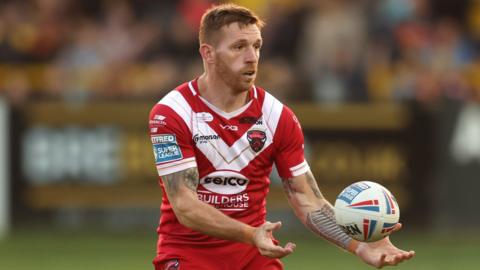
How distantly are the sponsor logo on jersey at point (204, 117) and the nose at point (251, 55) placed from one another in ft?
1.55

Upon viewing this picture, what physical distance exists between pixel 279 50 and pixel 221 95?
10412 mm

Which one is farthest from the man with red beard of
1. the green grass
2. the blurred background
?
the blurred background

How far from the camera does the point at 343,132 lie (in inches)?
675

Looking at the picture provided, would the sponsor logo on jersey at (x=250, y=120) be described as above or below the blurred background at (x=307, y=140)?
above

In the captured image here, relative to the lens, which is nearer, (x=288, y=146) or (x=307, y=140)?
(x=288, y=146)

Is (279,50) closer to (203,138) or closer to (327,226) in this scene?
(327,226)

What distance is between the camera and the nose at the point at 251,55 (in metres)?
7.88

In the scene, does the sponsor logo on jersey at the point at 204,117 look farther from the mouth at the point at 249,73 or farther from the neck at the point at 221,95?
the mouth at the point at 249,73

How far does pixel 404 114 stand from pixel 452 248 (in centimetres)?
227

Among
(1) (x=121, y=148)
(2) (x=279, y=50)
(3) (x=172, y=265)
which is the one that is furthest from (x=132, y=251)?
(3) (x=172, y=265)

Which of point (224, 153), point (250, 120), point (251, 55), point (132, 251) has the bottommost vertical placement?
point (132, 251)

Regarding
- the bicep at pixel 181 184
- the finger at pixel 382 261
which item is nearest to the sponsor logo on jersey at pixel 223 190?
the bicep at pixel 181 184

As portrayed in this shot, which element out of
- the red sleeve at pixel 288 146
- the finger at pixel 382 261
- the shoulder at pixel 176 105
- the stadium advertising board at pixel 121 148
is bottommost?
the stadium advertising board at pixel 121 148

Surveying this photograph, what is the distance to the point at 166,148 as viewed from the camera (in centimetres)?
793
